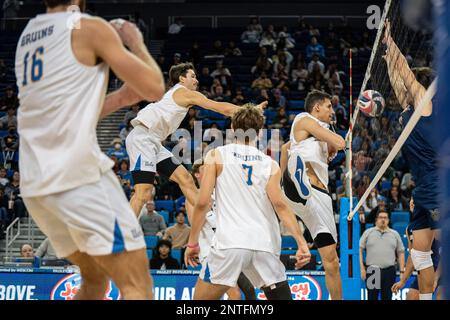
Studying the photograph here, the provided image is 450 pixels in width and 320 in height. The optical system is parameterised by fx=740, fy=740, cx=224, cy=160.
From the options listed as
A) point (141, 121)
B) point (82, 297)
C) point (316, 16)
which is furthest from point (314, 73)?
point (82, 297)

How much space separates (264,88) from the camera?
17984 millimetres

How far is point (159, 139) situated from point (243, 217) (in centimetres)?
311

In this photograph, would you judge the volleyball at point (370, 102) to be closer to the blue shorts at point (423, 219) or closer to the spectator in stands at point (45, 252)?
the blue shorts at point (423, 219)

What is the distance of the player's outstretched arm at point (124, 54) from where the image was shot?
3.52m

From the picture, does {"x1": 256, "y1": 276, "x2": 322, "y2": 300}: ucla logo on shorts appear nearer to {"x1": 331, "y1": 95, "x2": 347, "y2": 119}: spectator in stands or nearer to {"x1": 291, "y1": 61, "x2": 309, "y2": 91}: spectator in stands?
{"x1": 331, "y1": 95, "x2": 347, "y2": 119}: spectator in stands

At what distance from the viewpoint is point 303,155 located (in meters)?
6.86

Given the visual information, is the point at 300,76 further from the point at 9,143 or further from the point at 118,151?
the point at 9,143

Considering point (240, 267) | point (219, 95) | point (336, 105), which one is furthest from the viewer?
point (219, 95)

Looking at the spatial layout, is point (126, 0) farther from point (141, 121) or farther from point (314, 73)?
point (141, 121)

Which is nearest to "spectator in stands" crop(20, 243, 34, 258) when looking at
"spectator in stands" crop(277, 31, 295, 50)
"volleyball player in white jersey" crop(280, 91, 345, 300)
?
A: "volleyball player in white jersey" crop(280, 91, 345, 300)

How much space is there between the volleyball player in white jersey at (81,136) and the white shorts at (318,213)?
3.30 m

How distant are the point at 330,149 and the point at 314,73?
1132 centimetres

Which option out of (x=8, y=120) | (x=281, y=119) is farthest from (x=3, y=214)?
(x=281, y=119)

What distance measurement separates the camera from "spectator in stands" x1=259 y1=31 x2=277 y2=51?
20.2 metres
